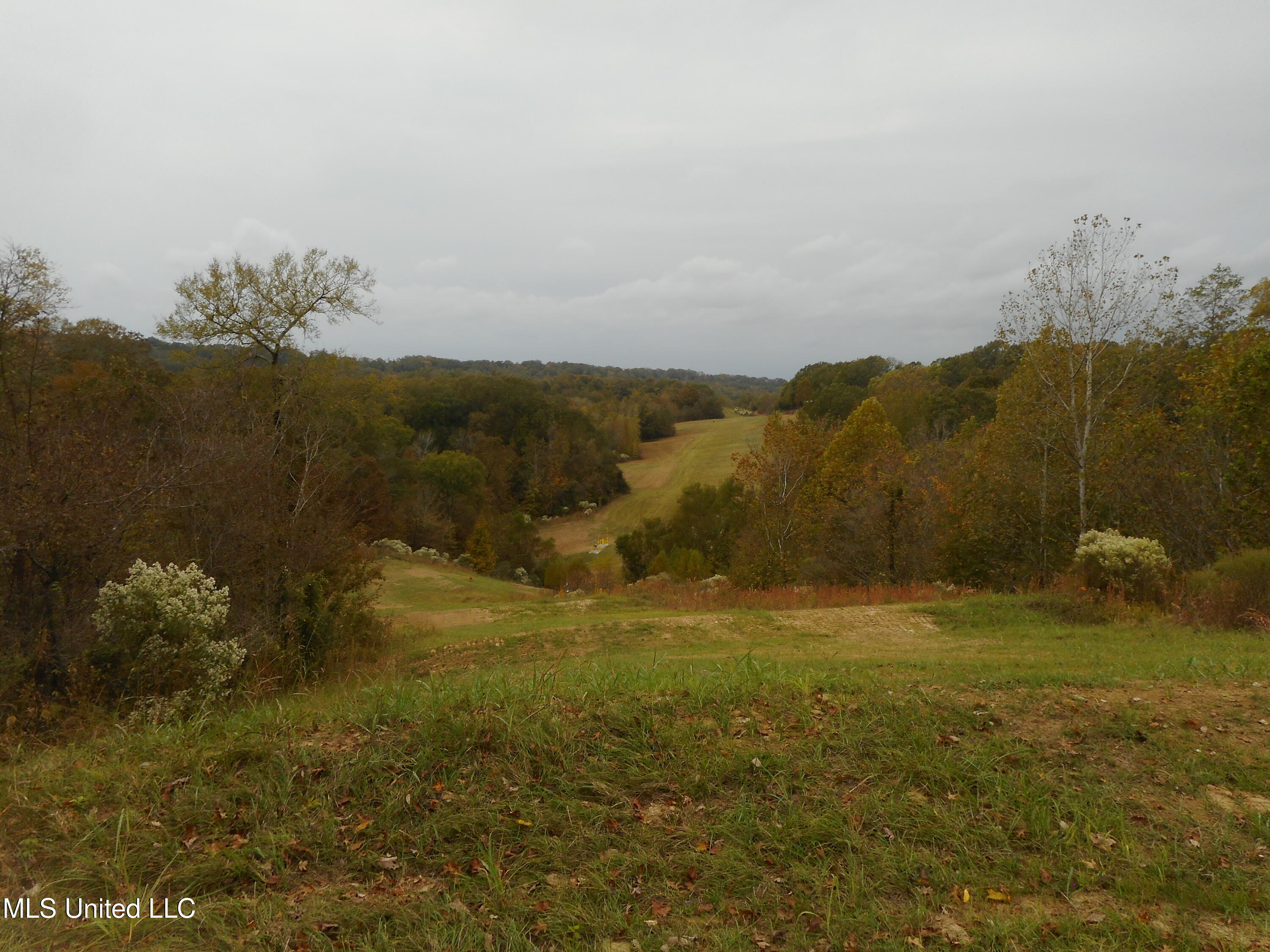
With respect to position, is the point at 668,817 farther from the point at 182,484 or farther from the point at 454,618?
the point at 454,618

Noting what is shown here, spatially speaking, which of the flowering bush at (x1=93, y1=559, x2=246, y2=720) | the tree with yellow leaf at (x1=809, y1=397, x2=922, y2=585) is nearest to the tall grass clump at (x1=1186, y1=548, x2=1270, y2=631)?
the tree with yellow leaf at (x1=809, y1=397, x2=922, y2=585)

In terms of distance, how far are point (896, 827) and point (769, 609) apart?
11437mm

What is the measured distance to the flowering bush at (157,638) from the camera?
22.9 ft

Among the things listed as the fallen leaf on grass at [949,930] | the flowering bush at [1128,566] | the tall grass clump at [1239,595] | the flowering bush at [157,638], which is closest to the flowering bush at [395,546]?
the flowering bush at [157,638]

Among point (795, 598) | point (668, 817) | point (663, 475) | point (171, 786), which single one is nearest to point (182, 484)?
point (171, 786)

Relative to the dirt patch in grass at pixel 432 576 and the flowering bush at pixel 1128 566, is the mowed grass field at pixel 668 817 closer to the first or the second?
the flowering bush at pixel 1128 566

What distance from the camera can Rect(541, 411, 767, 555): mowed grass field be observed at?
6025 cm

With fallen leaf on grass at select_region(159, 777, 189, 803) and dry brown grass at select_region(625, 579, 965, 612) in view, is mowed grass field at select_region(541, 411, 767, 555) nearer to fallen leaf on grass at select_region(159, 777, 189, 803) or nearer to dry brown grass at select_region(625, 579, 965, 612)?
dry brown grass at select_region(625, 579, 965, 612)

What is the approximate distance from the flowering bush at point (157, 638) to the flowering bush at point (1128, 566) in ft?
48.3

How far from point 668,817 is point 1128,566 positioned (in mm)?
12880

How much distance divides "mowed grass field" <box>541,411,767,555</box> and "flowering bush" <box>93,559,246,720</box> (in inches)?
1780

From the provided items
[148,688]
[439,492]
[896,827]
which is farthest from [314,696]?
[439,492]

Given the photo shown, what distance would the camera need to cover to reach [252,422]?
14.2m

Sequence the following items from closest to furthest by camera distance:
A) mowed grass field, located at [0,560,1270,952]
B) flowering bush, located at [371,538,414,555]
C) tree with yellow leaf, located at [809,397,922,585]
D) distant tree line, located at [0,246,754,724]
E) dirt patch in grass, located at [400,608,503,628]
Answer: mowed grass field, located at [0,560,1270,952] → distant tree line, located at [0,246,754,724] → dirt patch in grass, located at [400,608,503,628] → tree with yellow leaf, located at [809,397,922,585] → flowering bush, located at [371,538,414,555]
